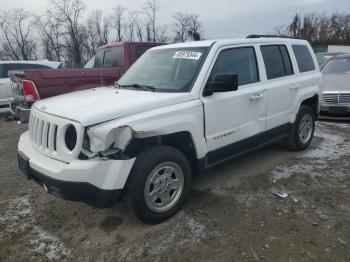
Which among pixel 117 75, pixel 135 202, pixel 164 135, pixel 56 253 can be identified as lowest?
pixel 56 253

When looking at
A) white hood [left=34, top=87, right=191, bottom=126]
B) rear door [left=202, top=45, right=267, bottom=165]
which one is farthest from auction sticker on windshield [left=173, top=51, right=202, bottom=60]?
white hood [left=34, top=87, right=191, bottom=126]

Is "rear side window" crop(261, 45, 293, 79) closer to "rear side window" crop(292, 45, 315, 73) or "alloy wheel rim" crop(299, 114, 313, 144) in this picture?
"rear side window" crop(292, 45, 315, 73)

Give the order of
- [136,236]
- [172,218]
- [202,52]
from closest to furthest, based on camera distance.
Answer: [136,236]
[172,218]
[202,52]

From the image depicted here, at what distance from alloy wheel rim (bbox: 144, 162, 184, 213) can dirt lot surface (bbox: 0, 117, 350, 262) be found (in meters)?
0.21

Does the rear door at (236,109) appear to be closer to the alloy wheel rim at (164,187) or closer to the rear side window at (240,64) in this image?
the rear side window at (240,64)

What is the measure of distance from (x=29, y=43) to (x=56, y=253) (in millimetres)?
45679

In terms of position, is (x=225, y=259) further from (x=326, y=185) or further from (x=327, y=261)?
(x=326, y=185)

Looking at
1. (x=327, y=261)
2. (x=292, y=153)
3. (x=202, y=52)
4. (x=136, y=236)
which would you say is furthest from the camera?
(x=292, y=153)

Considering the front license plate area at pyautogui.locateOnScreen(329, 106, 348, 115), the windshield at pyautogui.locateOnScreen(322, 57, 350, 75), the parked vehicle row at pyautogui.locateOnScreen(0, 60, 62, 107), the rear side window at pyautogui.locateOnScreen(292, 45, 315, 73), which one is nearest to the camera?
the rear side window at pyautogui.locateOnScreen(292, 45, 315, 73)

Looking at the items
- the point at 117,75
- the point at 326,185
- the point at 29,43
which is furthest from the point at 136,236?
the point at 29,43

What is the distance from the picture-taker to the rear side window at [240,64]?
14.3 ft

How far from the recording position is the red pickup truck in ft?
21.0

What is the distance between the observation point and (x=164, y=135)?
12.1 feet

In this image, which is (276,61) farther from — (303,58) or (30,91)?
(30,91)
